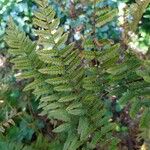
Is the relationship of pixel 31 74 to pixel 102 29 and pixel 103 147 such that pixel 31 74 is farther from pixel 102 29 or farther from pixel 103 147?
pixel 102 29

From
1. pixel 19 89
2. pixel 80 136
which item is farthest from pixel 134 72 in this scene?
pixel 19 89

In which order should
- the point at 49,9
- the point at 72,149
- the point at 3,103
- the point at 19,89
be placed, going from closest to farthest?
the point at 49,9 < the point at 72,149 < the point at 3,103 < the point at 19,89

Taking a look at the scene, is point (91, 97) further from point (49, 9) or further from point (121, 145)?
point (121, 145)

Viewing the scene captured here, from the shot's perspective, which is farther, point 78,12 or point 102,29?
point 102,29

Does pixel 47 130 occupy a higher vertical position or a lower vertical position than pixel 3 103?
lower

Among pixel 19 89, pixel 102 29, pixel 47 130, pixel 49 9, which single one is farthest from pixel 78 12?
pixel 49 9

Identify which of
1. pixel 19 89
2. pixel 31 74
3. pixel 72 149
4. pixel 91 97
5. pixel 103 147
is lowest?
pixel 19 89

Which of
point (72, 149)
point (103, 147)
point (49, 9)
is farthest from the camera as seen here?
point (103, 147)
